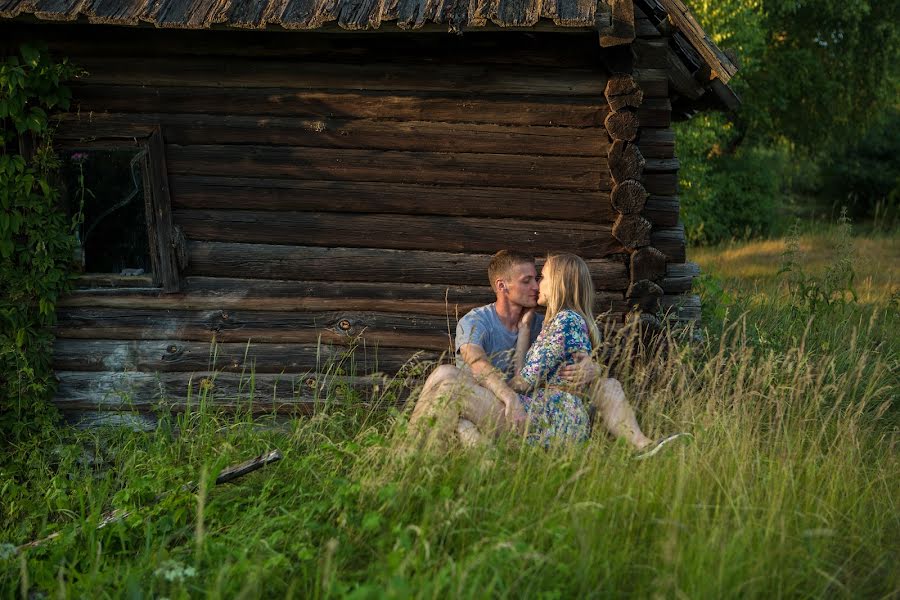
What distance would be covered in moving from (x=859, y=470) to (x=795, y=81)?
1584cm

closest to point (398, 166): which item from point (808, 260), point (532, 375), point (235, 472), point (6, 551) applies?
point (532, 375)

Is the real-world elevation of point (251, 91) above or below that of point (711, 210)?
above

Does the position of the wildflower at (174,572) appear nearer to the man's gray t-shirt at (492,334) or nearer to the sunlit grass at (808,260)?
the man's gray t-shirt at (492,334)

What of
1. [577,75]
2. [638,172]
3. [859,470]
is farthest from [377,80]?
[859,470]

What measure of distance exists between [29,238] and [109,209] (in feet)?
1.98

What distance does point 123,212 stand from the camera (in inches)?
265

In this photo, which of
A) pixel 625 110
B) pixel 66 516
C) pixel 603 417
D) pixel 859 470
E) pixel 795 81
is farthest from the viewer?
pixel 795 81

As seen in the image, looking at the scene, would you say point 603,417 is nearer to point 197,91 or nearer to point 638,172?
point 638,172

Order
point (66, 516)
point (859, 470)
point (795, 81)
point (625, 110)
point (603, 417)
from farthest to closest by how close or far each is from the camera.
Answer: point (795, 81)
point (625, 110)
point (66, 516)
point (603, 417)
point (859, 470)

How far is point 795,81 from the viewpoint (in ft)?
61.4

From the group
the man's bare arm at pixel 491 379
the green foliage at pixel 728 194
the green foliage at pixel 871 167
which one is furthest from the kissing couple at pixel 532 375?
the green foliage at pixel 871 167

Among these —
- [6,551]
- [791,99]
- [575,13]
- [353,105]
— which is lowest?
[6,551]

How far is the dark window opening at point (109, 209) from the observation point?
665 cm

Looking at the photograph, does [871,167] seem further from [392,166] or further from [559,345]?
[559,345]
